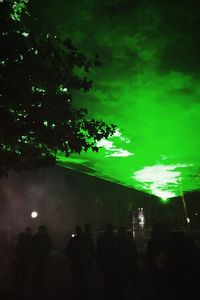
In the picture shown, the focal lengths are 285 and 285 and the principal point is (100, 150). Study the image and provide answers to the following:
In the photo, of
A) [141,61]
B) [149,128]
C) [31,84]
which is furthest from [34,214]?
[141,61]

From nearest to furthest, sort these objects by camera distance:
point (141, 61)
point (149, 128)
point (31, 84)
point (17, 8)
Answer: point (17, 8) → point (31, 84) → point (141, 61) → point (149, 128)

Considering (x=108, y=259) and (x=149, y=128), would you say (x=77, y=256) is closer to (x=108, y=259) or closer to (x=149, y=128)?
(x=108, y=259)

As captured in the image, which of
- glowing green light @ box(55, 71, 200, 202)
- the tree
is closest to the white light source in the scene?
glowing green light @ box(55, 71, 200, 202)

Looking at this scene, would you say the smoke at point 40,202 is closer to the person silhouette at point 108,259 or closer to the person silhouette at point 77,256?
the person silhouette at point 77,256

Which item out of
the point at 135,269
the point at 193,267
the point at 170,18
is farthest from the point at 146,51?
the point at 135,269

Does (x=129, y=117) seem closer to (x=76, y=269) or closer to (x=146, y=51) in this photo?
(x=146, y=51)

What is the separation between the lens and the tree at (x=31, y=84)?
6.05 meters

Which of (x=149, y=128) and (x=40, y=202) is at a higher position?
(x=149, y=128)

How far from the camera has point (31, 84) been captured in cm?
699

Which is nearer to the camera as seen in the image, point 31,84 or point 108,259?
point 31,84

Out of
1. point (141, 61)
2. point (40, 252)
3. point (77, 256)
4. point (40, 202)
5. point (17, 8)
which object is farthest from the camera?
point (40, 202)

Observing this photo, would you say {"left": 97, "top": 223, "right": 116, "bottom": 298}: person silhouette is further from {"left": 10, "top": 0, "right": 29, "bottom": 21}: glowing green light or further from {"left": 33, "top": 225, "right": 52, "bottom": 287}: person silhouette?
{"left": 10, "top": 0, "right": 29, "bottom": 21}: glowing green light

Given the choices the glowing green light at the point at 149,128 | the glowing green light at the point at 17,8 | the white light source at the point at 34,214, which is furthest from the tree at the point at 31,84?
the white light source at the point at 34,214

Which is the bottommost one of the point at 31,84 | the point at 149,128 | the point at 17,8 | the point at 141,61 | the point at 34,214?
the point at 34,214
